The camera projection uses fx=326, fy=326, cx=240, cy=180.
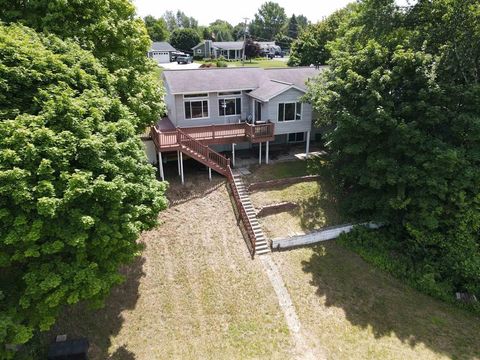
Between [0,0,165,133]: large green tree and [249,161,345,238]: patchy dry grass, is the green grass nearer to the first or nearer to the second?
[249,161,345,238]: patchy dry grass

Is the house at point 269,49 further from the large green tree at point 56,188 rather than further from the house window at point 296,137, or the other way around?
the large green tree at point 56,188

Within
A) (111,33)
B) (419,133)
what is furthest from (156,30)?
(419,133)

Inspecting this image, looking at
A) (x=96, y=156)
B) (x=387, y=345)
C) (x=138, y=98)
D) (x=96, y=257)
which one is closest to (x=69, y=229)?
(x=96, y=257)

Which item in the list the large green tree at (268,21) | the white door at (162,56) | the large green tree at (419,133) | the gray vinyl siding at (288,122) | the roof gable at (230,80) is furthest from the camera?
the large green tree at (268,21)

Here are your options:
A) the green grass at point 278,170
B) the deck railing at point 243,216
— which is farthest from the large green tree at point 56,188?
the green grass at point 278,170

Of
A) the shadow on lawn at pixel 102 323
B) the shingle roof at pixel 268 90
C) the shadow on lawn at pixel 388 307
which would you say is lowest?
the shadow on lawn at pixel 388 307

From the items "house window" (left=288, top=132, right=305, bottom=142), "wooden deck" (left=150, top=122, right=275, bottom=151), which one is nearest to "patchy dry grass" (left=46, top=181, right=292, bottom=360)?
"wooden deck" (left=150, top=122, right=275, bottom=151)
